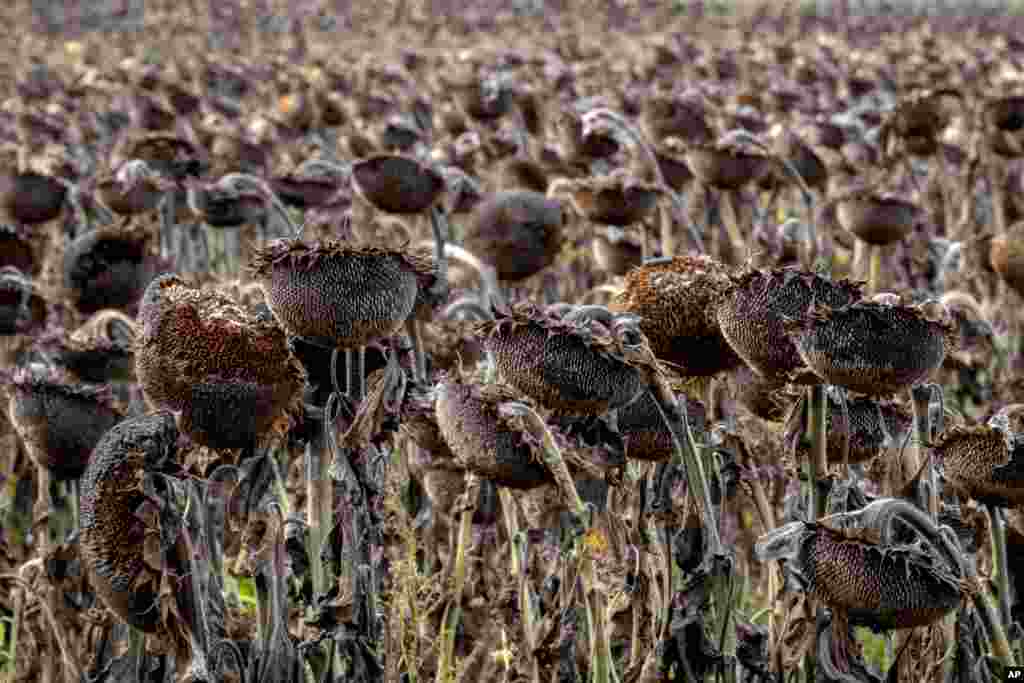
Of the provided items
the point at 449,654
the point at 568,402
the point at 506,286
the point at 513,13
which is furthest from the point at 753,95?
the point at 513,13

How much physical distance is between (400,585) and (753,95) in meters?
5.73

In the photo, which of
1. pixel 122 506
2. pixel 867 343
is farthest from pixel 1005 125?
pixel 122 506

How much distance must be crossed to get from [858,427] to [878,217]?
175cm

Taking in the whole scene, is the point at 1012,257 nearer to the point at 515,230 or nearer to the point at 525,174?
the point at 515,230

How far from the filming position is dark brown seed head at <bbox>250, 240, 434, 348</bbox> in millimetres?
2133

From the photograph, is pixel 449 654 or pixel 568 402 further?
pixel 449 654

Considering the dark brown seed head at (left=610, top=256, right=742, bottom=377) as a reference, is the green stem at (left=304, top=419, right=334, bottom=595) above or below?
below

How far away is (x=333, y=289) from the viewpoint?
7.02ft

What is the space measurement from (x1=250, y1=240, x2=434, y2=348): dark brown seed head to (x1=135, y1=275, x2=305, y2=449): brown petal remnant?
54mm

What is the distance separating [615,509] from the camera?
2.68m

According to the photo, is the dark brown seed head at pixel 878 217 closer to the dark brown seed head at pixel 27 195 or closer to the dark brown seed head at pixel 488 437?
the dark brown seed head at pixel 488 437

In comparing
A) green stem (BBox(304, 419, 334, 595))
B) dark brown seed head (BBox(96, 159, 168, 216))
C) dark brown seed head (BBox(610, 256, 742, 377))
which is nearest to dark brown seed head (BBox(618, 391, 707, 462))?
dark brown seed head (BBox(610, 256, 742, 377))

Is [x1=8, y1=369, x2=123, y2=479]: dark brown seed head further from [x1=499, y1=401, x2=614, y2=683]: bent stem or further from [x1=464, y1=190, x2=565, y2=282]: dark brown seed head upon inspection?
[x1=464, y1=190, x2=565, y2=282]: dark brown seed head

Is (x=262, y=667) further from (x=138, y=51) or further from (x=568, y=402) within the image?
(x=138, y=51)
